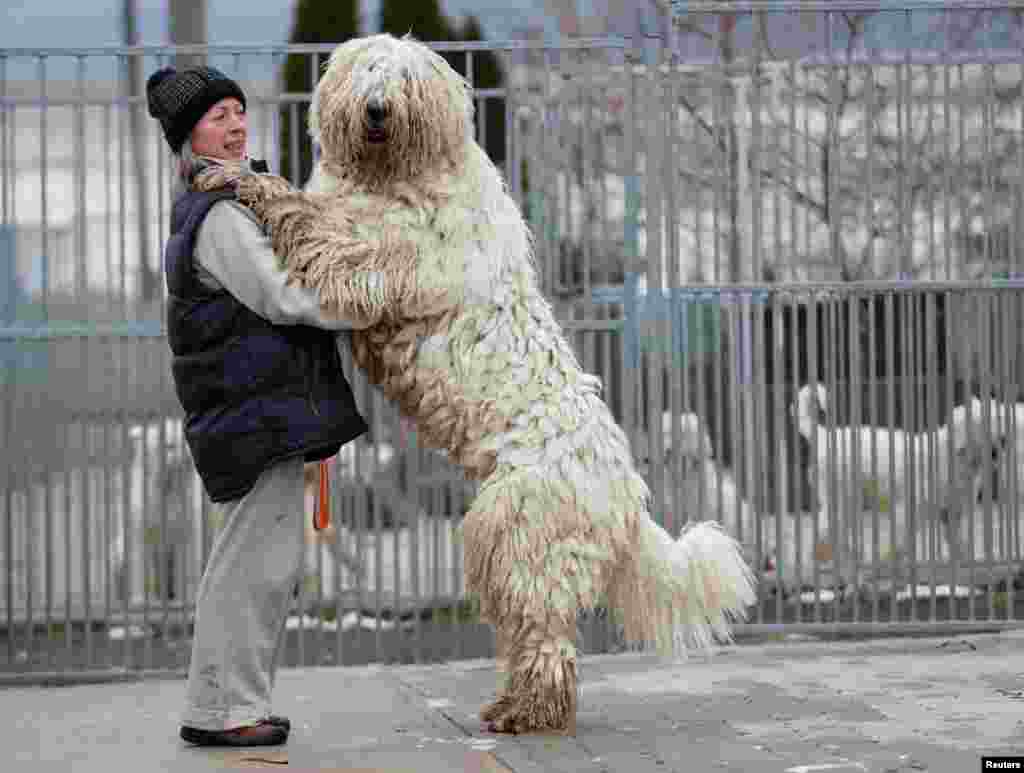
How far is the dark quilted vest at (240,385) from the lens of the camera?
5.63 metres

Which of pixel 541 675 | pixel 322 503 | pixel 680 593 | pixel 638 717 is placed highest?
pixel 322 503

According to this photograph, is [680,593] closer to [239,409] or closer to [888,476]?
[239,409]

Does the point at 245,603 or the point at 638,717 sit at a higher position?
the point at 245,603

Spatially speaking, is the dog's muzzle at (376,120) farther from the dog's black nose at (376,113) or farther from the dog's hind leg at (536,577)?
the dog's hind leg at (536,577)

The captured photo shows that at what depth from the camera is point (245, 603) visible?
18.6ft

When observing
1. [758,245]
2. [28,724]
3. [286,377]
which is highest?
[758,245]

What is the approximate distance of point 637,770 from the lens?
5.36 m

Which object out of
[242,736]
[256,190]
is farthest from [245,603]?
[256,190]

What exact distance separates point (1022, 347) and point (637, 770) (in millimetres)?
3465

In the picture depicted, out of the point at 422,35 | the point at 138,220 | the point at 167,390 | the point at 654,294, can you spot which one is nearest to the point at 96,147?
the point at 138,220

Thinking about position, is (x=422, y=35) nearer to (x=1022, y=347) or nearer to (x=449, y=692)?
(x=1022, y=347)

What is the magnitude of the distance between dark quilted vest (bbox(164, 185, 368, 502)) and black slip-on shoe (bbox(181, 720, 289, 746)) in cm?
68

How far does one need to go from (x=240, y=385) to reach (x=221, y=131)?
2.55 feet

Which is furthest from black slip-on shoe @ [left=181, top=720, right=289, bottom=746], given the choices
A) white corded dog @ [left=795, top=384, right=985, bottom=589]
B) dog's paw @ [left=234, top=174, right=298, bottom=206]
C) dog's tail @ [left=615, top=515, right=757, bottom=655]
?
white corded dog @ [left=795, top=384, right=985, bottom=589]
